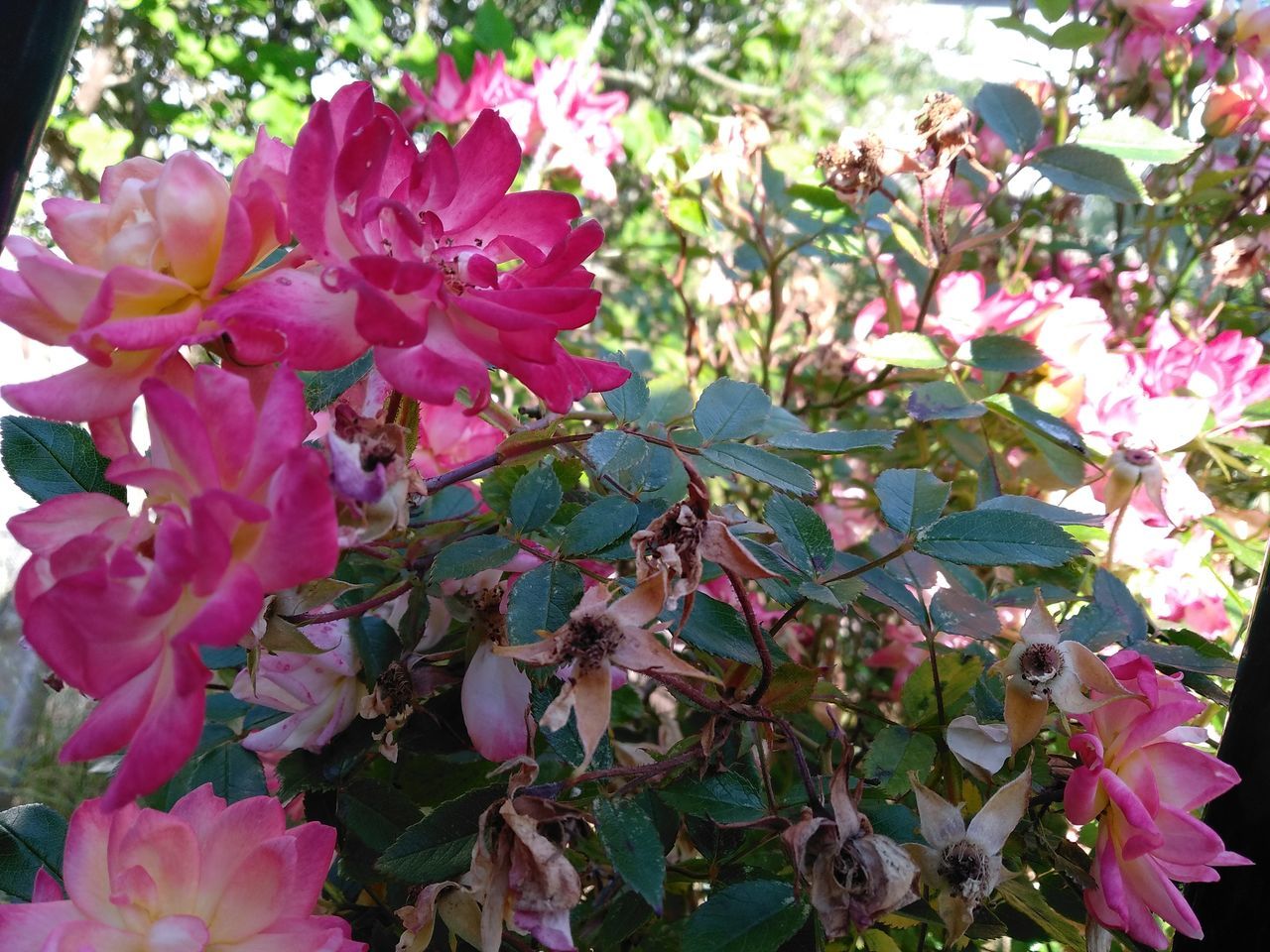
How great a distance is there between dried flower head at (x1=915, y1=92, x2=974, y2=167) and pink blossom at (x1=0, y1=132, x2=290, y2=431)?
484 mm

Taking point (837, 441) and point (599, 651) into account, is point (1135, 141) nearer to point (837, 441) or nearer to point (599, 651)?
point (837, 441)

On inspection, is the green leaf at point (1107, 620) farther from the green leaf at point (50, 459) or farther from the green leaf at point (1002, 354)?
the green leaf at point (50, 459)

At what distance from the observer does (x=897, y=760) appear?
1.29 ft

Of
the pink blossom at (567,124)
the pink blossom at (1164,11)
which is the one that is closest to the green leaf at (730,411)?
the pink blossom at (1164,11)

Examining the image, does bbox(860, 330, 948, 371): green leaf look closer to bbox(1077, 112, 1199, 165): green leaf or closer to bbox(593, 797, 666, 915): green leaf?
bbox(1077, 112, 1199, 165): green leaf

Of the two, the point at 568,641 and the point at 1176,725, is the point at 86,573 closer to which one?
the point at 568,641

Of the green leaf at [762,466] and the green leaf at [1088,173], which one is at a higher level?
the green leaf at [1088,173]

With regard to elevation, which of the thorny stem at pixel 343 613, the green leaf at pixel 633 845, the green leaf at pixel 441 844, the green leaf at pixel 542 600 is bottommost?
the green leaf at pixel 441 844

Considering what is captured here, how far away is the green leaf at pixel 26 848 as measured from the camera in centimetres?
40

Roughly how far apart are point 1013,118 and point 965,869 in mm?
594

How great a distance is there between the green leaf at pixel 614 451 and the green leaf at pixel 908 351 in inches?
12.1

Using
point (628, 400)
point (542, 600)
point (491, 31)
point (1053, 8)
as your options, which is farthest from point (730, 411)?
point (491, 31)

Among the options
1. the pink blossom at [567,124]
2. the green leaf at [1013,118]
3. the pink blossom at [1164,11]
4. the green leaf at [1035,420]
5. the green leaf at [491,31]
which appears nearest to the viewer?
the green leaf at [1035,420]

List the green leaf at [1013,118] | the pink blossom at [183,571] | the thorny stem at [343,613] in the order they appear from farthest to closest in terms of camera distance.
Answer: the green leaf at [1013,118] → the thorny stem at [343,613] → the pink blossom at [183,571]
